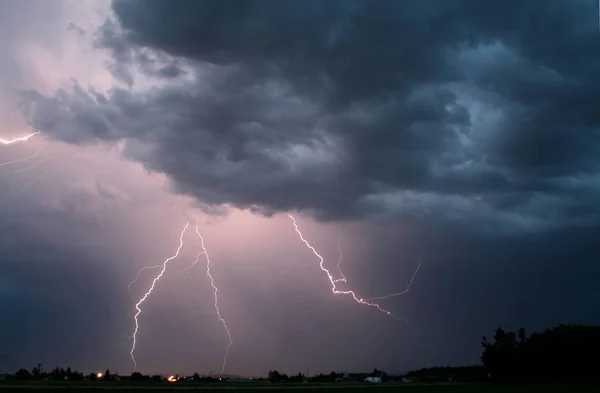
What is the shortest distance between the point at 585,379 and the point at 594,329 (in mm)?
12125

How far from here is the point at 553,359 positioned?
76438 mm

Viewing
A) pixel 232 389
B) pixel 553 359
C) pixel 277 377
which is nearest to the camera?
pixel 232 389

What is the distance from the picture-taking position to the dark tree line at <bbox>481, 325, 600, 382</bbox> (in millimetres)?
73938

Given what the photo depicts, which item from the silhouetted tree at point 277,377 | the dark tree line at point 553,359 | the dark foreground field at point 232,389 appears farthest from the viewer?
the silhouetted tree at point 277,377

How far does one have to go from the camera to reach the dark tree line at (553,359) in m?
73.9

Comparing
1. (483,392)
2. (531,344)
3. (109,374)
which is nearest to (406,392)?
(483,392)

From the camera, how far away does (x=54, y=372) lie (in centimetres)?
11856

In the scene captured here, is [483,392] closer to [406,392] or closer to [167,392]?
A: [406,392]

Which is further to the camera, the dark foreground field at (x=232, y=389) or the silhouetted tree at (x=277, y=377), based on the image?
the silhouetted tree at (x=277, y=377)

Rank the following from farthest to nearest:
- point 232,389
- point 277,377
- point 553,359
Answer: point 277,377
point 553,359
point 232,389

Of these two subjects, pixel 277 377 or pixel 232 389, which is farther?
pixel 277 377

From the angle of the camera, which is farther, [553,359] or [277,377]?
[277,377]

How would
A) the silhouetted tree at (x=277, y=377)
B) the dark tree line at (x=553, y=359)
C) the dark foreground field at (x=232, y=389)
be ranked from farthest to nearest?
the silhouetted tree at (x=277, y=377) → the dark tree line at (x=553, y=359) → the dark foreground field at (x=232, y=389)

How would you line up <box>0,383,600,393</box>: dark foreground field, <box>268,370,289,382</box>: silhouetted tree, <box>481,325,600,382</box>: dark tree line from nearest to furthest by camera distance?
<box>0,383,600,393</box>: dark foreground field
<box>481,325,600,382</box>: dark tree line
<box>268,370,289,382</box>: silhouetted tree
